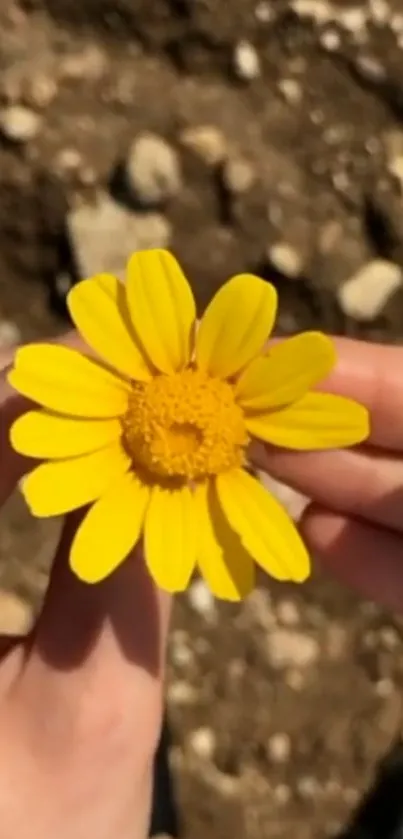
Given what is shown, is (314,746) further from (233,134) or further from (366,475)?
(233,134)

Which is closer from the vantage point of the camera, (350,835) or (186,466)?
(186,466)

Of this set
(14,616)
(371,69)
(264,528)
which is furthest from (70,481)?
(371,69)

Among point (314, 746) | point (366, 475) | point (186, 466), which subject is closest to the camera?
point (186, 466)

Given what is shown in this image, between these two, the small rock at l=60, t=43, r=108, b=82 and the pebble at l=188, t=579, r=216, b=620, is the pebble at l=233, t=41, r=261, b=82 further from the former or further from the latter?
the pebble at l=188, t=579, r=216, b=620

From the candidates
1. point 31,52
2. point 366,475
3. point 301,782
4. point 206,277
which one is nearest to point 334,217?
point 206,277

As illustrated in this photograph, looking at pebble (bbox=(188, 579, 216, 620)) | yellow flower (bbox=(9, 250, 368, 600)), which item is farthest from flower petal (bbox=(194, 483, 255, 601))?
pebble (bbox=(188, 579, 216, 620))
